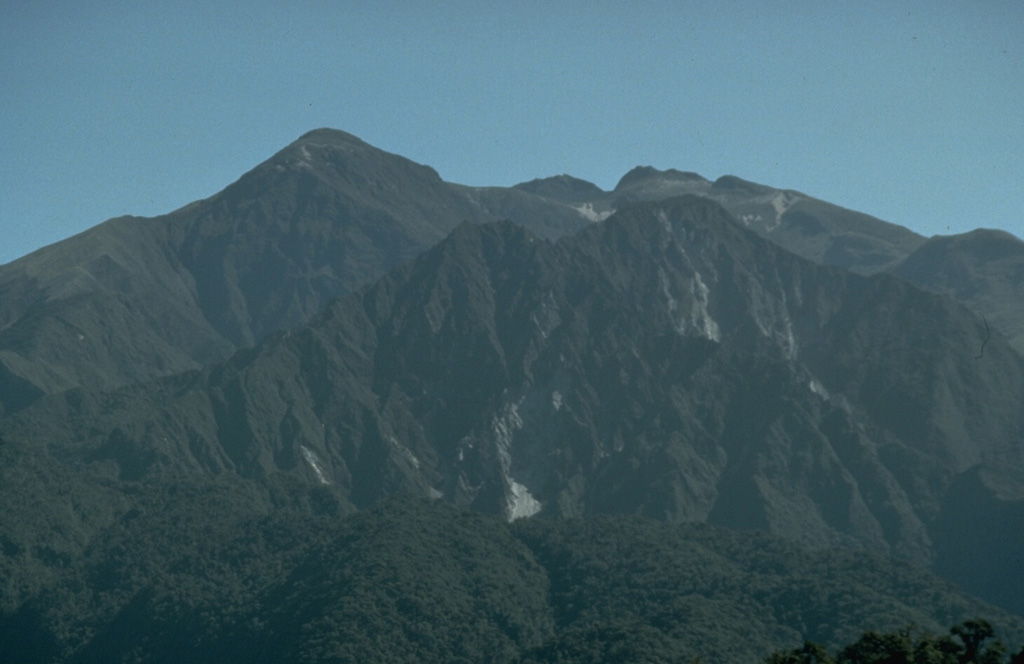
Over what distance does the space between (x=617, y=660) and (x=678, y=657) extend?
23.0ft

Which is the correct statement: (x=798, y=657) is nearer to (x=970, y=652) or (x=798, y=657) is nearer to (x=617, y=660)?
(x=970, y=652)

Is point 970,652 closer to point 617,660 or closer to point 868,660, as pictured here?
point 868,660

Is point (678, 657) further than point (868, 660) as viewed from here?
Yes

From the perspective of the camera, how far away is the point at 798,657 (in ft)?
408

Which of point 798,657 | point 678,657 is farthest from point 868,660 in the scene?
point 678,657

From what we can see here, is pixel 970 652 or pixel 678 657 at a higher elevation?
pixel 970 652

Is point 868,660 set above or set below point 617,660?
above

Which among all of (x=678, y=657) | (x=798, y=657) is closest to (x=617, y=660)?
(x=678, y=657)

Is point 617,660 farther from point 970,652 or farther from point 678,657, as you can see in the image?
point 970,652

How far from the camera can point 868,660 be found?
407 ft

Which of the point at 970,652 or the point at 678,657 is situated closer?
the point at 970,652

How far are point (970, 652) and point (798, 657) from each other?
12646 mm

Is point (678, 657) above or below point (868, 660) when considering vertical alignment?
below

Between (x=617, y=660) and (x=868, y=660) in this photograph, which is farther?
(x=617, y=660)
